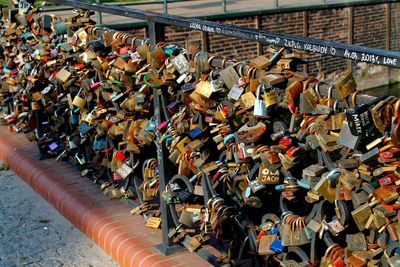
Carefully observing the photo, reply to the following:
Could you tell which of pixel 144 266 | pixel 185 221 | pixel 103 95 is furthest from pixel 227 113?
pixel 103 95

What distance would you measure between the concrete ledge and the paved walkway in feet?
0.19

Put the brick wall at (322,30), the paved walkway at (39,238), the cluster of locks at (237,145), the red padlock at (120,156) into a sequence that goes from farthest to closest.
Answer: the brick wall at (322,30) < the red padlock at (120,156) < the paved walkway at (39,238) < the cluster of locks at (237,145)

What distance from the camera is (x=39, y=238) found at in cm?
442

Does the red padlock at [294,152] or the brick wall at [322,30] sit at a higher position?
the red padlock at [294,152]

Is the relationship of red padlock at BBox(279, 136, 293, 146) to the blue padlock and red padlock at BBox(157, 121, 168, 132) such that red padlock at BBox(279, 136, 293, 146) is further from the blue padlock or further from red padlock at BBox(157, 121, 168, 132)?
red padlock at BBox(157, 121, 168, 132)

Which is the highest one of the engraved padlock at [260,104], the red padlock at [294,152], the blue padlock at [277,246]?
the engraved padlock at [260,104]

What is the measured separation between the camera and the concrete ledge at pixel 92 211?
3818mm

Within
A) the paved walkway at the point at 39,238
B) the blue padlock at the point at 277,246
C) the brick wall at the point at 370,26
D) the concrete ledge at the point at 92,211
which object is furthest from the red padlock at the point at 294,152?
the brick wall at the point at 370,26

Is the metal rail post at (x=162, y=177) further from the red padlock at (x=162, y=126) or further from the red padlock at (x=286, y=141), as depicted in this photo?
the red padlock at (x=286, y=141)

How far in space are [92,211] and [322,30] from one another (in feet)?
54.1

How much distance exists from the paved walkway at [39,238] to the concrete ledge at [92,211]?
6 centimetres

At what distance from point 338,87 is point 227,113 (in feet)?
2.58

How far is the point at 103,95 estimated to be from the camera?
462cm

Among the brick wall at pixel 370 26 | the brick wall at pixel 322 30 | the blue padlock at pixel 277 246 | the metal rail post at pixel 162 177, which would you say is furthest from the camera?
the brick wall at pixel 370 26
